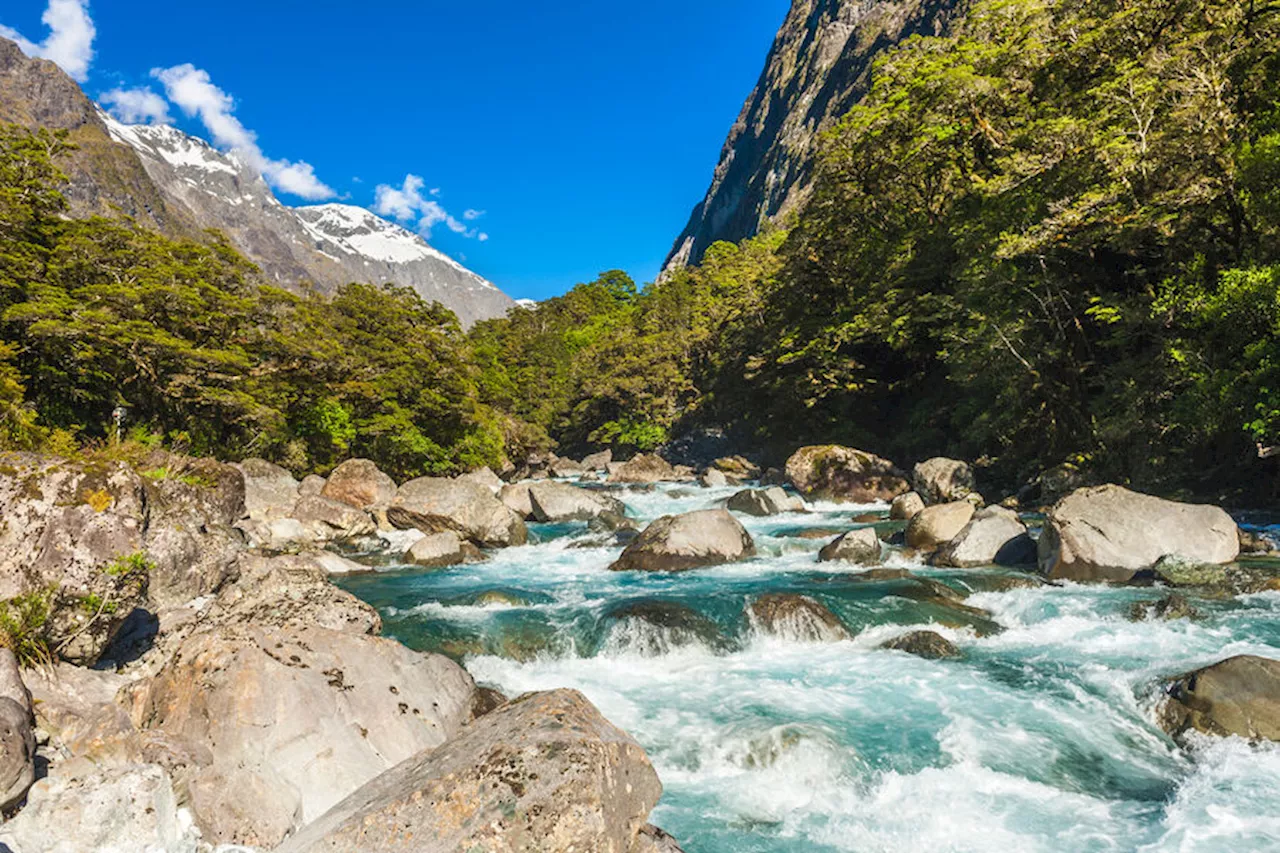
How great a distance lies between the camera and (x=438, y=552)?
17.0 metres

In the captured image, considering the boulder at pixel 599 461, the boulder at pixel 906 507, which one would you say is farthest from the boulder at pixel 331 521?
the boulder at pixel 599 461

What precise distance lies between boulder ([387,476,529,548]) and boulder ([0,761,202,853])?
15.0 metres

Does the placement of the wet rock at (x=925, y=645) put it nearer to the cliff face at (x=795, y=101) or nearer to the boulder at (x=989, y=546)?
the boulder at (x=989, y=546)

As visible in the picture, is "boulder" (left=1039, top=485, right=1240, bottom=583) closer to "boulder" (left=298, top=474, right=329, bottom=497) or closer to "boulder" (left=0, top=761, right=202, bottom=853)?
"boulder" (left=0, top=761, right=202, bottom=853)

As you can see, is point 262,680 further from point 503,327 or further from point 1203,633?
point 503,327

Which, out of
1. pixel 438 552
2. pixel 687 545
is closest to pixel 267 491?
pixel 438 552

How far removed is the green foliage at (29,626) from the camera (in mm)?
5500

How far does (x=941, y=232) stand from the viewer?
87.2 feet

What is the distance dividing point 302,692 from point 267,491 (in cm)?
1689

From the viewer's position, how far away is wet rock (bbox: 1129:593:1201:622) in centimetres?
992

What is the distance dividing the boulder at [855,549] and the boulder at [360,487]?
47.2 feet

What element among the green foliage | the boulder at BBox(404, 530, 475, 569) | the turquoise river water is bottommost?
the turquoise river water

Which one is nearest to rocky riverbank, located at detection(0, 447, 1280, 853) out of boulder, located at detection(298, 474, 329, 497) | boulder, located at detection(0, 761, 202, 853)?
boulder, located at detection(0, 761, 202, 853)

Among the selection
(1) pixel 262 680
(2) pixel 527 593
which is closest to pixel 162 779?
(1) pixel 262 680
